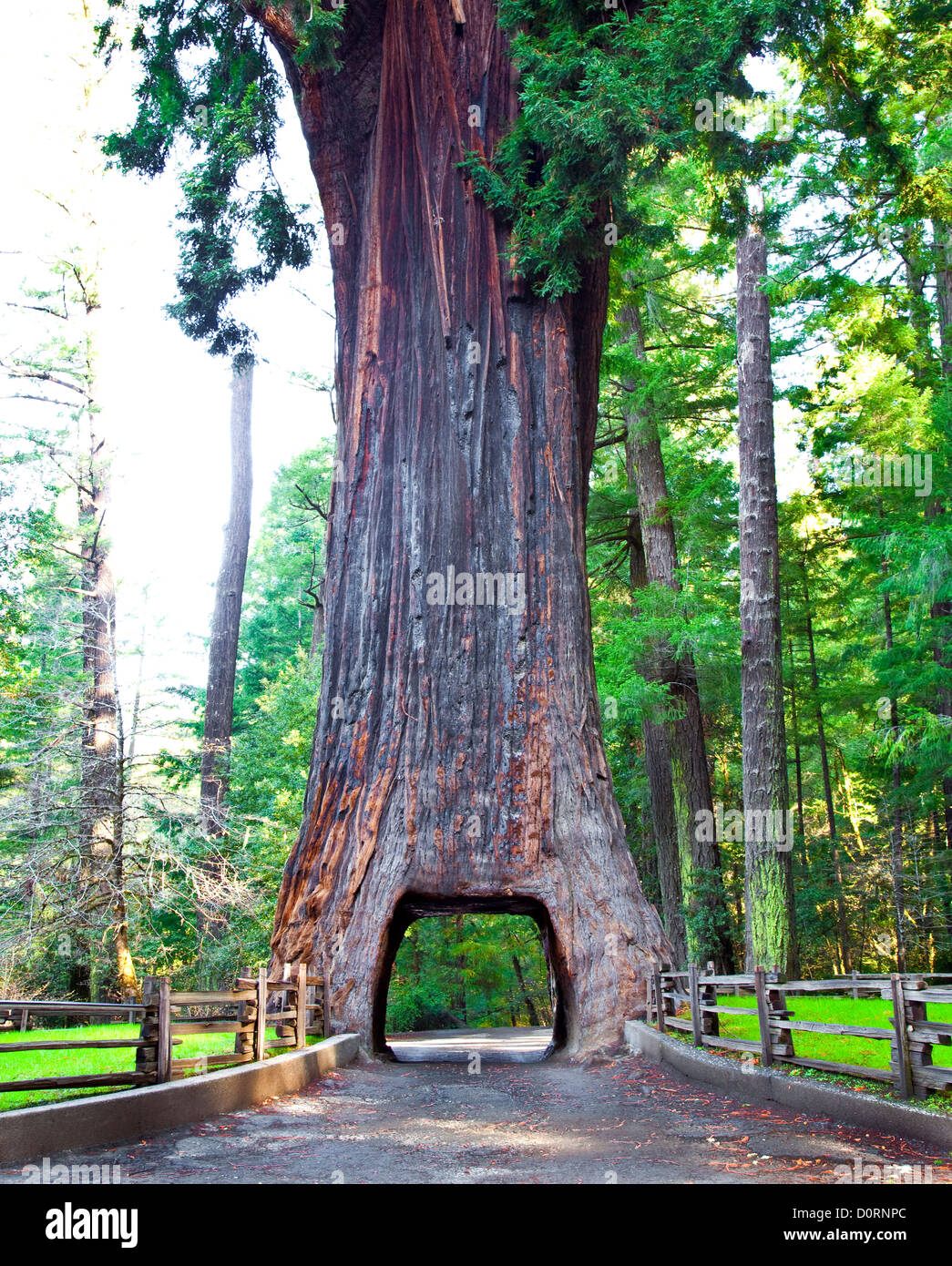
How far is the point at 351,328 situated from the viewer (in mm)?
14117

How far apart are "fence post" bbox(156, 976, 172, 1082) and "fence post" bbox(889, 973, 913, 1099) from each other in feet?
15.1

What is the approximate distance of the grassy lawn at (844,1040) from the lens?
6.70m

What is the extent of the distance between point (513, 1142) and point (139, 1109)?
7.50 ft

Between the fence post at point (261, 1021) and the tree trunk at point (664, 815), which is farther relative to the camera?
the tree trunk at point (664, 815)

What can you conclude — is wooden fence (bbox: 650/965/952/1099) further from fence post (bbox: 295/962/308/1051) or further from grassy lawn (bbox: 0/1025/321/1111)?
grassy lawn (bbox: 0/1025/321/1111)

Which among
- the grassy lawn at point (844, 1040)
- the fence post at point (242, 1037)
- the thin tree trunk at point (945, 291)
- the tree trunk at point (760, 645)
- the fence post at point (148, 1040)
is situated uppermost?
the thin tree trunk at point (945, 291)

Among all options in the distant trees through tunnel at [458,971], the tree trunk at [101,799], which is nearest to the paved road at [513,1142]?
the tree trunk at [101,799]

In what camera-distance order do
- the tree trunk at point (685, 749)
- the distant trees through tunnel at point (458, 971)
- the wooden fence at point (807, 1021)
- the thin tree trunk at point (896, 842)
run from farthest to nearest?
the distant trees through tunnel at point (458, 971), the thin tree trunk at point (896, 842), the tree trunk at point (685, 749), the wooden fence at point (807, 1021)

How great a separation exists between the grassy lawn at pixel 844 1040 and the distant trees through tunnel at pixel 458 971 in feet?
48.7

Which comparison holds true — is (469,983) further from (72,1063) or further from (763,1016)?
(763,1016)

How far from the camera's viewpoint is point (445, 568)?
12.2 m

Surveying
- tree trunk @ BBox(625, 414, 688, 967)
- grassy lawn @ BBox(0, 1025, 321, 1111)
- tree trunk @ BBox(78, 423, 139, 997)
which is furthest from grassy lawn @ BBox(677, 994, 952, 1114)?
tree trunk @ BBox(78, 423, 139, 997)

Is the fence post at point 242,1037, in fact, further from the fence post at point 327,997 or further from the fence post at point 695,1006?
the fence post at point 695,1006
